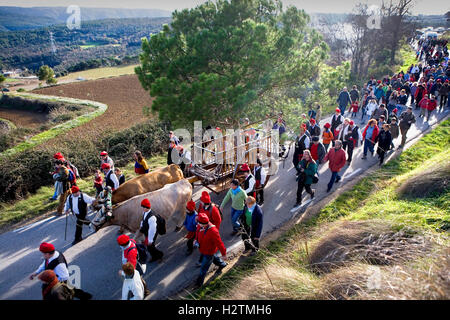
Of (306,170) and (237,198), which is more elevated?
(306,170)

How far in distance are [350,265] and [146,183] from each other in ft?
17.0

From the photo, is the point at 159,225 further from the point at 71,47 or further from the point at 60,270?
the point at 71,47

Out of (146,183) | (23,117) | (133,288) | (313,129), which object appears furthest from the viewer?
(23,117)

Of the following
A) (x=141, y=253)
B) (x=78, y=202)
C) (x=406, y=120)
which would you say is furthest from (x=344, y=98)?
(x=78, y=202)

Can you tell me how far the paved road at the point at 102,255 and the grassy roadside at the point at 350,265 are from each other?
729mm

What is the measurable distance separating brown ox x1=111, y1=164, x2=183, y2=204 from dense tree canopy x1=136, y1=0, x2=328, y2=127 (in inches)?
98.9

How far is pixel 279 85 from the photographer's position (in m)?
11.3

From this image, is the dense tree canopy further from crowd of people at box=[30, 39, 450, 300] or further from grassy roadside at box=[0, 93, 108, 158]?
grassy roadside at box=[0, 93, 108, 158]

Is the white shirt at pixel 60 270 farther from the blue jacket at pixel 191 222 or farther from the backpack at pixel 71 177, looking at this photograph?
the backpack at pixel 71 177

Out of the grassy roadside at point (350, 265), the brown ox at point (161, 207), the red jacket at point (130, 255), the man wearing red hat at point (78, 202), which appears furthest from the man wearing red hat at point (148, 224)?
the man wearing red hat at point (78, 202)

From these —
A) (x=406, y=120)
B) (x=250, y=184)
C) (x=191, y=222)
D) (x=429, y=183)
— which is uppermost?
(x=406, y=120)

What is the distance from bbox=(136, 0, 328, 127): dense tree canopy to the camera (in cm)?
984

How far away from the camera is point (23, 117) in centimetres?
3055

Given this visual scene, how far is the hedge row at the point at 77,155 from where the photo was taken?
10.5m
